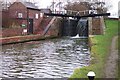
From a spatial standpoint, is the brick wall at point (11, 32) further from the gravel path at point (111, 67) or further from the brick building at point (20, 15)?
the gravel path at point (111, 67)

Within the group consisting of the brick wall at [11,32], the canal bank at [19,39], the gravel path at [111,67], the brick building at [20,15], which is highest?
the brick building at [20,15]

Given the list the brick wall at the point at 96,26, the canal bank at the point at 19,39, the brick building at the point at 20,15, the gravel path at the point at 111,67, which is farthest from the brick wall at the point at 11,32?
the gravel path at the point at 111,67

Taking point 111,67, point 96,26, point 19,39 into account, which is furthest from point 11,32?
point 111,67

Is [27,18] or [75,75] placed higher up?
[27,18]

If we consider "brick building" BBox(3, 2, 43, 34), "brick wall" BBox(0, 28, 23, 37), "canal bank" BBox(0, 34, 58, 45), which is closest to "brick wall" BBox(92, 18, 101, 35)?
"canal bank" BBox(0, 34, 58, 45)

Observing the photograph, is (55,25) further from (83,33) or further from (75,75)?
(75,75)

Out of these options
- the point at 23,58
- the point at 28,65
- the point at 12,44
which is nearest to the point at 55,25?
the point at 12,44

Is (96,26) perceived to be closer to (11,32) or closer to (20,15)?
(20,15)

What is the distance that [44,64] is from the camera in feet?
61.8

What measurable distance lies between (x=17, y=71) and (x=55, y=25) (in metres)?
31.4

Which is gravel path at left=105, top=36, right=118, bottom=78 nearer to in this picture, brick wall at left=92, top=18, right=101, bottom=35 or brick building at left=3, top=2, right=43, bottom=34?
brick wall at left=92, top=18, right=101, bottom=35

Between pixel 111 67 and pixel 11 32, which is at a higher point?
pixel 11 32

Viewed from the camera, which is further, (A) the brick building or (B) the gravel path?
(A) the brick building

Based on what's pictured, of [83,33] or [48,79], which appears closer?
[48,79]
